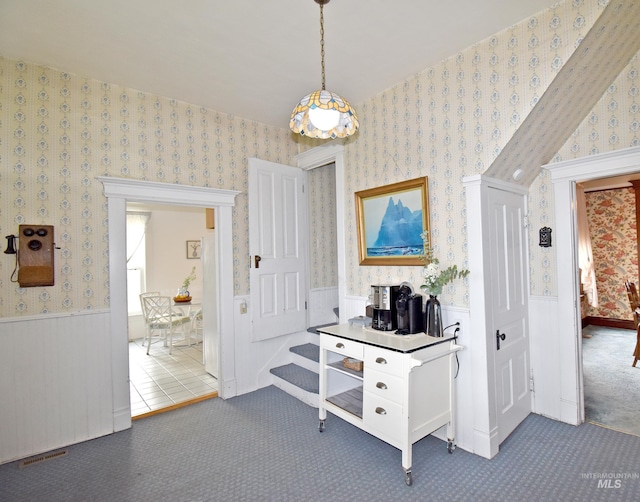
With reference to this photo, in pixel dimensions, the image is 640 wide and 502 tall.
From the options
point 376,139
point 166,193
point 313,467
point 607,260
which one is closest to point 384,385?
point 313,467

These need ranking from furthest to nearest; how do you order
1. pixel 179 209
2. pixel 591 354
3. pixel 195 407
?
pixel 179 209, pixel 591 354, pixel 195 407

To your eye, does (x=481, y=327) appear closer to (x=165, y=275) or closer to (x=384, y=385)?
(x=384, y=385)

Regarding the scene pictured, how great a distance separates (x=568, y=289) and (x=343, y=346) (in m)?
1.95

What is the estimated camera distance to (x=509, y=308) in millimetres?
2803

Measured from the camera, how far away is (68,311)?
2.84m

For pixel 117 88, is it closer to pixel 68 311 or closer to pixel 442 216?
pixel 68 311

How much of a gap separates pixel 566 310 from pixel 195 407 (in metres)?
3.56

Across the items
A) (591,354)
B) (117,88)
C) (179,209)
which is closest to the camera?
(117,88)

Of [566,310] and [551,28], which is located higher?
[551,28]

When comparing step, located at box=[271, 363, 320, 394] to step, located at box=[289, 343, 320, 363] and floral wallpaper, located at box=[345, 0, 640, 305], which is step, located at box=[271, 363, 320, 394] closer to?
step, located at box=[289, 343, 320, 363]

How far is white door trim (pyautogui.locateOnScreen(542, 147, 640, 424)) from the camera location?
9.34 feet

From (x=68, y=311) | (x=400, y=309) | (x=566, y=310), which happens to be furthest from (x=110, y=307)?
(x=566, y=310)

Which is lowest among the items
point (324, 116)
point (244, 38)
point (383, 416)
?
point (383, 416)

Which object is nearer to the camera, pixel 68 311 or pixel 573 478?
pixel 573 478
